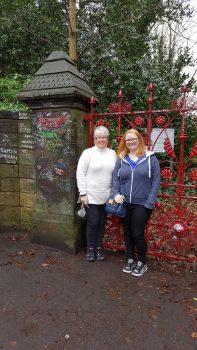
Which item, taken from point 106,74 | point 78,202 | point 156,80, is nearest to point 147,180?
point 78,202

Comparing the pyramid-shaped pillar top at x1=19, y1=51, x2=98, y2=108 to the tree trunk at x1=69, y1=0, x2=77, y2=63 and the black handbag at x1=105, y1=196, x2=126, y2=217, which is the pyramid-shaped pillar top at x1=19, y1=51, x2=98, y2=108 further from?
the tree trunk at x1=69, y1=0, x2=77, y2=63

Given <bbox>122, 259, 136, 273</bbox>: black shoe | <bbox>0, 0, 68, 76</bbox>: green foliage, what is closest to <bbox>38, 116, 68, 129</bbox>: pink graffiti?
<bbox>122, 259, 136, 273</bbox>: black shoe

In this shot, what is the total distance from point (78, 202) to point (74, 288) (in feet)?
3.37

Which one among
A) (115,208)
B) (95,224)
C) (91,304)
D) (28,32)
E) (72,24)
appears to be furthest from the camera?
(28,32)

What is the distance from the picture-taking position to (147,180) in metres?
3.12

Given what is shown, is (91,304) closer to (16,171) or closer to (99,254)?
(99,254)

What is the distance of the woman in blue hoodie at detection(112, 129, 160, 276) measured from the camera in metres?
3.10

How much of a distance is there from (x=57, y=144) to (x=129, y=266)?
1.72m

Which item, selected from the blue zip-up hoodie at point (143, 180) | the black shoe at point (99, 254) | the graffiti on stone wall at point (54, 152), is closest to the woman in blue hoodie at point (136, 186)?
the blue zip-up hoodie at point (143, 180)

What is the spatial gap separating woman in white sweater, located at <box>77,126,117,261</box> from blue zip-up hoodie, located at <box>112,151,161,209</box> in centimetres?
28

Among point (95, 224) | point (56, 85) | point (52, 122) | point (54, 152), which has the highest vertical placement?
point (56, 85)

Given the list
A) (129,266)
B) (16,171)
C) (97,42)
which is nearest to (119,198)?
(129,266)

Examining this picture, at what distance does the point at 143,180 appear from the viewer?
3.11m

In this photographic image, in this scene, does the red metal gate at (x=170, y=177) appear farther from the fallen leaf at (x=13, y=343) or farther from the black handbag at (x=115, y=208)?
the fallen leaf at (x=13, y=343)
